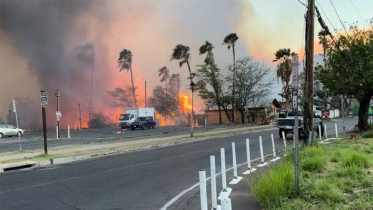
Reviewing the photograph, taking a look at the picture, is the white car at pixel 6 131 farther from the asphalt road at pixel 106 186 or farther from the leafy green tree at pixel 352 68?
the leafy green tree at pixel 352 68

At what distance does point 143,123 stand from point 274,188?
37.2m

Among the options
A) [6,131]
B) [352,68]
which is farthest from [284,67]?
[6,131]

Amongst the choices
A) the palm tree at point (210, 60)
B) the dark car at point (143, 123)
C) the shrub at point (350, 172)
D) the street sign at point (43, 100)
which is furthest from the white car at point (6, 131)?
the shrub at point (350, 172)

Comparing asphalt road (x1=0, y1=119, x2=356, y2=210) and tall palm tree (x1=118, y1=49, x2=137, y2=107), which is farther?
tall palm tree (x1=118, y1=49, x2=137, y2=107)

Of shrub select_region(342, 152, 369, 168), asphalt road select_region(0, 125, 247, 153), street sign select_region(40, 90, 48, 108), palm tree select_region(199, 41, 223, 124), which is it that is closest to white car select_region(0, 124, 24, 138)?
asphalt road select_region(0, 125, 247, 153)

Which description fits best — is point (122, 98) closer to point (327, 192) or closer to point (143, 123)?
point (143, 123)

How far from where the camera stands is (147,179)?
8977 mm

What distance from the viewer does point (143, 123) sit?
4228 cm

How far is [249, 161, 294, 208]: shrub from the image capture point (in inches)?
219

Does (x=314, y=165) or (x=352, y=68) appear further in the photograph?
(x=352, y=68)

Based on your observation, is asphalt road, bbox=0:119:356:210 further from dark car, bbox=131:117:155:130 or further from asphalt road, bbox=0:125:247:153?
dark car, bbox=131:117:155:130

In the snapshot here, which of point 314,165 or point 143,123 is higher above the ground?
point 143,123

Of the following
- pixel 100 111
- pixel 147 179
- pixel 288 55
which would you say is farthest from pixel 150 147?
pixel 100 111

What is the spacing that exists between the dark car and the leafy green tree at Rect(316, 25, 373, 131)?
2475 centimetres
